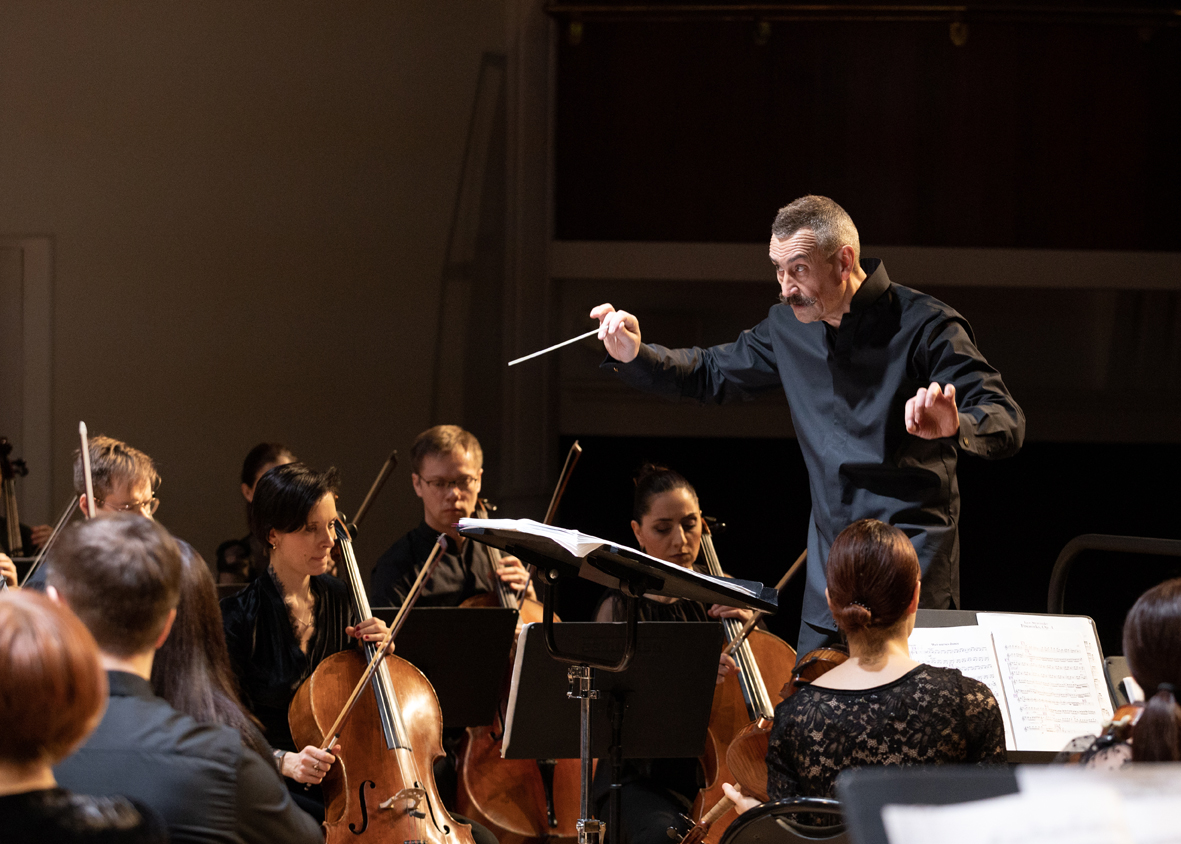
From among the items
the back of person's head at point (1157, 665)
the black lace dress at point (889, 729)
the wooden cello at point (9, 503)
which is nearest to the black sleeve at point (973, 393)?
the black lace dress at point (889, 729)

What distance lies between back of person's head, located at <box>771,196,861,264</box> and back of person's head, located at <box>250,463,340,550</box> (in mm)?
1106

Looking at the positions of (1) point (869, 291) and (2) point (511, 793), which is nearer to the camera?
(1) point (869, 291)

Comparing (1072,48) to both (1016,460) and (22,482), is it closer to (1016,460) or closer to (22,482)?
(1016,460)

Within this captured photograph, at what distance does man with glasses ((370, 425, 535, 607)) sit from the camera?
329 cm

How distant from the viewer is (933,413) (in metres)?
2.14

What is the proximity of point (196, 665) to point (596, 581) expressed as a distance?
2.02 feet

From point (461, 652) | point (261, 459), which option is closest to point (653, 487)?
point (461, 652)

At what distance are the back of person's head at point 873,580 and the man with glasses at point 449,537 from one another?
58.9 inches

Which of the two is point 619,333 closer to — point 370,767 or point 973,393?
point 973,393

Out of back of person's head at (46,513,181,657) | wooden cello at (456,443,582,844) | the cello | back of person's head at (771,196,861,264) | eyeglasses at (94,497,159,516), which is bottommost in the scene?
wooden cello at (456,443,582,844)

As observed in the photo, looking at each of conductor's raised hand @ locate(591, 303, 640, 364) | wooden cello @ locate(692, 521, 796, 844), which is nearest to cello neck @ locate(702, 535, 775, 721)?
wooden cello @ locate(692, 521, 796, 844)

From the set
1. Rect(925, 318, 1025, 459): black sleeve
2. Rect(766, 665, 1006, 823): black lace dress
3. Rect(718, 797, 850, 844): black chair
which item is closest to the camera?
Rect(718, 797, 850, 844): black chair

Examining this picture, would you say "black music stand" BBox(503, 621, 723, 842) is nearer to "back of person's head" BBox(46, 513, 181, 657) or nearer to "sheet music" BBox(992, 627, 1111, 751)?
"sheet music" BBox(992, 627, 1111, 751)

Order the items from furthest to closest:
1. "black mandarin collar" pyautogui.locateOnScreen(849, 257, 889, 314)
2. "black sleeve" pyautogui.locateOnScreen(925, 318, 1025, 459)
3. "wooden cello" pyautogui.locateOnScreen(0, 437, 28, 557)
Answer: "wooden cello" pyautogui.locateOnScreen(0, 437, 28, 557)
"black mandarin collar" pyautogui.locateOnScreen(849, 257, 889, 314)
"black sleeve" pyautogui.locateOnScreen(925, 318, 1025, 459)
